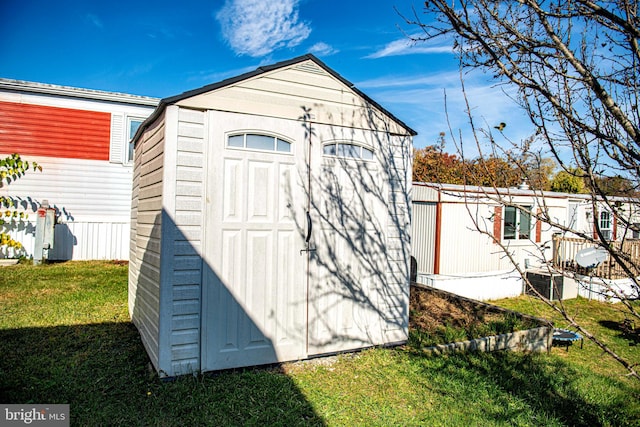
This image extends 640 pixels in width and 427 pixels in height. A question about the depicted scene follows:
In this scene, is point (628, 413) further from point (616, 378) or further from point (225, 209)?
point (225, 209)

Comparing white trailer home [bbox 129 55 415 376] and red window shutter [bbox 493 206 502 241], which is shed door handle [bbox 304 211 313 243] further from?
red window shutter [bbox 493 206 502 241]

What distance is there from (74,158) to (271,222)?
31.7ft

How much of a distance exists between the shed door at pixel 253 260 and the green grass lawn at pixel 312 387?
279 mm

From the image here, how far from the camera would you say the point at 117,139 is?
11695 mm

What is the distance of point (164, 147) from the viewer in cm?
383

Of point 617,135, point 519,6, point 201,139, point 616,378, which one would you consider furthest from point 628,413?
point 201,139

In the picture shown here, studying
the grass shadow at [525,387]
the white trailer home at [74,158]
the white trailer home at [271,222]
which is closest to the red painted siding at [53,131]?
the white trailer home at [74,158]

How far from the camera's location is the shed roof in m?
3.86

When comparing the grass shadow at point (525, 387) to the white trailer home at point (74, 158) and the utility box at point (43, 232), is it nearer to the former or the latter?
the utility box at point (43, 232)

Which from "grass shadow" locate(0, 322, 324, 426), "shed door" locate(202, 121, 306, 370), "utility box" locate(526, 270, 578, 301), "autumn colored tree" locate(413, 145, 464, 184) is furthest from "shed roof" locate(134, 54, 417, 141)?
"autumn colored tree" locate(413, 145, 464, 184)

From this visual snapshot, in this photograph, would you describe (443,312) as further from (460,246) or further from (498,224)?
(498,224)

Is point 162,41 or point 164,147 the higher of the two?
point 162,41

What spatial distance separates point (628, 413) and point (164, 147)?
16.7ft

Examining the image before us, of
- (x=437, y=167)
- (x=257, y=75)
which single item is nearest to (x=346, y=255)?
(x=257, y=75)
